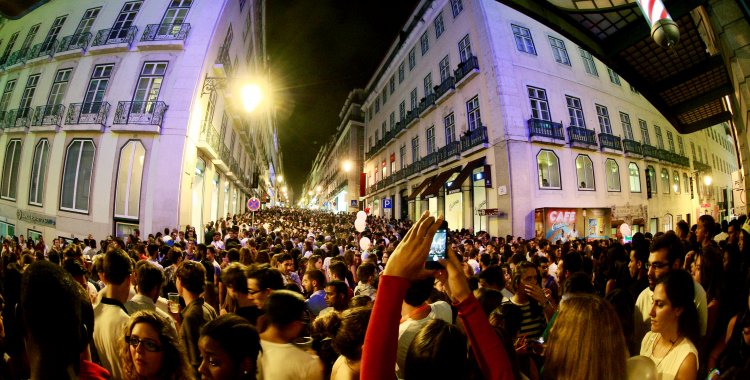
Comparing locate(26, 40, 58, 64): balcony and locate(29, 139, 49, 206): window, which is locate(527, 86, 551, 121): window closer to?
locate(29, 139, 49, 206): window

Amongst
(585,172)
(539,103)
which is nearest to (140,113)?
(539,103)

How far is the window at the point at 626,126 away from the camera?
74.1 feet

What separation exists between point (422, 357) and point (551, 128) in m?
20.5

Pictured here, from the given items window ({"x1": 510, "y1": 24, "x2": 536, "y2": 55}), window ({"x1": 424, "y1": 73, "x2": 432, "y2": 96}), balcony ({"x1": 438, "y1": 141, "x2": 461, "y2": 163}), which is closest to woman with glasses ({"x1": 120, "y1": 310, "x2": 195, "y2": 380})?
balcony ({"x1": 438, "y1": 141, "x2": 461, "y2": 163})

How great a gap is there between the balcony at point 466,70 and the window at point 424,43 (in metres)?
7.48

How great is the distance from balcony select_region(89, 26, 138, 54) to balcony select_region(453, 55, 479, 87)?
1876cm

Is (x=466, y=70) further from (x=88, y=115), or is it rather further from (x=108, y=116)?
(x=88, y=115)

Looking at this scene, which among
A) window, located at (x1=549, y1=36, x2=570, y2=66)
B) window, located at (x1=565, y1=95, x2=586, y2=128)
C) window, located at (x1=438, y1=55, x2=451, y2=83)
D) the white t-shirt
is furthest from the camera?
window, located at (x1=438, y1=55, x2=451, y2=83)

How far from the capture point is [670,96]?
10344mm

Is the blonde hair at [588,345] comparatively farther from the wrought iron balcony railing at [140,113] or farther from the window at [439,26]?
the window at [439,26]

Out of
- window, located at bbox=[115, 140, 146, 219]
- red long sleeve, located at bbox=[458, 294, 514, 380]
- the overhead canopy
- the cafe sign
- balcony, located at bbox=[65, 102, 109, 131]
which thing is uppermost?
balcony, located at bbox=[65, 102, 109, 131]

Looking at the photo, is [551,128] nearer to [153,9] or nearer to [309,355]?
[309,355]

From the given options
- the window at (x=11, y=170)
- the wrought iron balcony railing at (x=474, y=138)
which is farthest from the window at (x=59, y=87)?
the wrought iron balcony railing at (x=474, y=138)

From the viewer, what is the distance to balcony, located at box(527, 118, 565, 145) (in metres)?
17.9
